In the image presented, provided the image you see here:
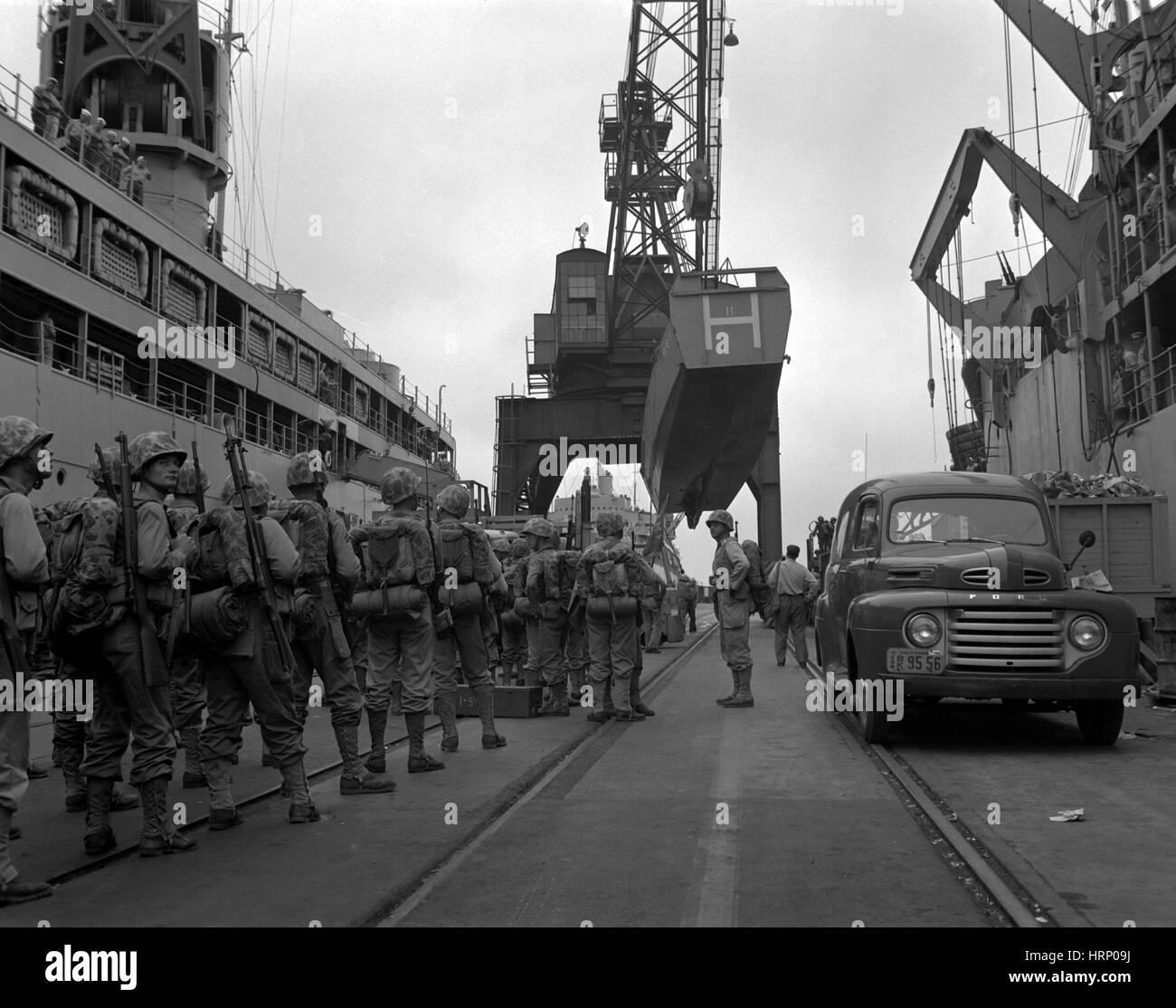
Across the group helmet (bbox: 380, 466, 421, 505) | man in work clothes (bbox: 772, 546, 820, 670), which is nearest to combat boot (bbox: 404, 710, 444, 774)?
helmet (bbox: 380, 466, 421, 505)

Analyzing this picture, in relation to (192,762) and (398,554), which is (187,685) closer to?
(192,762)

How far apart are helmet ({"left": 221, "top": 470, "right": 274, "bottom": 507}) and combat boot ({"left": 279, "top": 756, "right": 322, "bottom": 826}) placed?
1430 mm

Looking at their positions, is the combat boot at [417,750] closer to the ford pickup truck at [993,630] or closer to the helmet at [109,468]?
the helmet at [109,468]

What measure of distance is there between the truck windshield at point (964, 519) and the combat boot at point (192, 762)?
224 inches

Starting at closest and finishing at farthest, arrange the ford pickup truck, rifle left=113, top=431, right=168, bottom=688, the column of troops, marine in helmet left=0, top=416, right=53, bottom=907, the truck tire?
1. marine in helmet left=0, top=416, right=53, bottom=907
2. the column of troops
3. rifle left=113, top=431, right=168, bottom=688
4. the ford pickup truck
5. the truck tire

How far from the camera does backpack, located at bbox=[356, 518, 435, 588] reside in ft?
23.2

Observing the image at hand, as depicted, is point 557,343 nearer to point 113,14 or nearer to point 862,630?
point 113,14

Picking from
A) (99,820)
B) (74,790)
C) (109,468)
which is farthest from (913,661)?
(74,790)

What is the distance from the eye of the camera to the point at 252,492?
228 inches

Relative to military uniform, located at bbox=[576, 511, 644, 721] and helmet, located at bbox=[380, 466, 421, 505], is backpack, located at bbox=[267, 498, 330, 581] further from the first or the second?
military uniform, located at bbox=[576, 511, 644, 721]

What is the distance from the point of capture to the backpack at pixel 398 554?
279 inches

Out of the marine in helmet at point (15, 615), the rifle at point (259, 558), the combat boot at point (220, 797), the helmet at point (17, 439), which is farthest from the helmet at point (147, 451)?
the combat boot at point (220, 797)

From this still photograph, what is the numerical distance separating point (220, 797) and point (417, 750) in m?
1.93
